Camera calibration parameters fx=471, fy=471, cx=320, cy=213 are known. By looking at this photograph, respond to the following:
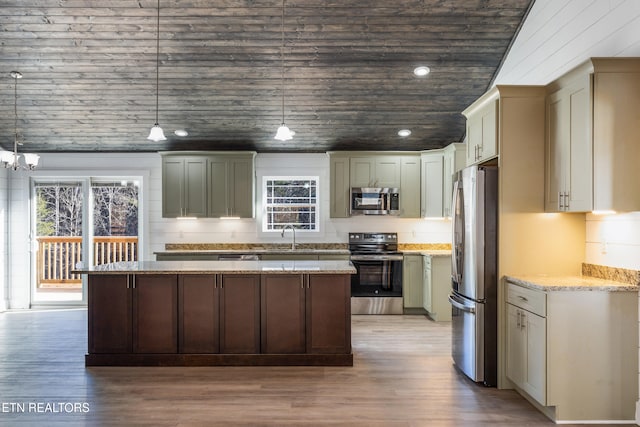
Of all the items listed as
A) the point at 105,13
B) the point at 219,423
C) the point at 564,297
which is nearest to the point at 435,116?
the point at 564,297

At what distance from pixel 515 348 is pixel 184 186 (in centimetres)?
506

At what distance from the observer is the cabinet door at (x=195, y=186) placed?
6.93 m

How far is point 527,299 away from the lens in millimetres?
3375

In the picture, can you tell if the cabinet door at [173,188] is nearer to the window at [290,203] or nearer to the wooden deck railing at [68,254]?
the wooden deck railing at [68,254]

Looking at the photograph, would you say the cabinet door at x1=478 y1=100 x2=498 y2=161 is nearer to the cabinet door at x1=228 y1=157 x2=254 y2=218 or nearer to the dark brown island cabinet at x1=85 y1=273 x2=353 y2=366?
the dark brown island cabinet at x1=85 y1=273 x2=353 y2=366

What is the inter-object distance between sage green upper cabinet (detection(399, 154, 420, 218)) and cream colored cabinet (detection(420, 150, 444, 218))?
10 cm

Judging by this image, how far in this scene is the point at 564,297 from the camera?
3137 mm

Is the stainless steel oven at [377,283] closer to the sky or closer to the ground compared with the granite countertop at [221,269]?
closer to the ground

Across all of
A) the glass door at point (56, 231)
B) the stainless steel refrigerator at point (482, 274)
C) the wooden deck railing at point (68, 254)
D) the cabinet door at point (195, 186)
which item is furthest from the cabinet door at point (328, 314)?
the glass door at point (56, 231)

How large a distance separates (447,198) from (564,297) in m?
3.51

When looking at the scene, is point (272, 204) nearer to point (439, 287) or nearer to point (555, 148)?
point (439, 287)

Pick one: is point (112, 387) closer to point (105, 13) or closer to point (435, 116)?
point (105, 13)

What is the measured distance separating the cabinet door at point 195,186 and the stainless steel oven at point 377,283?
92.4 inches

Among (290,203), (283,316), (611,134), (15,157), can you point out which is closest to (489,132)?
(611,134)
